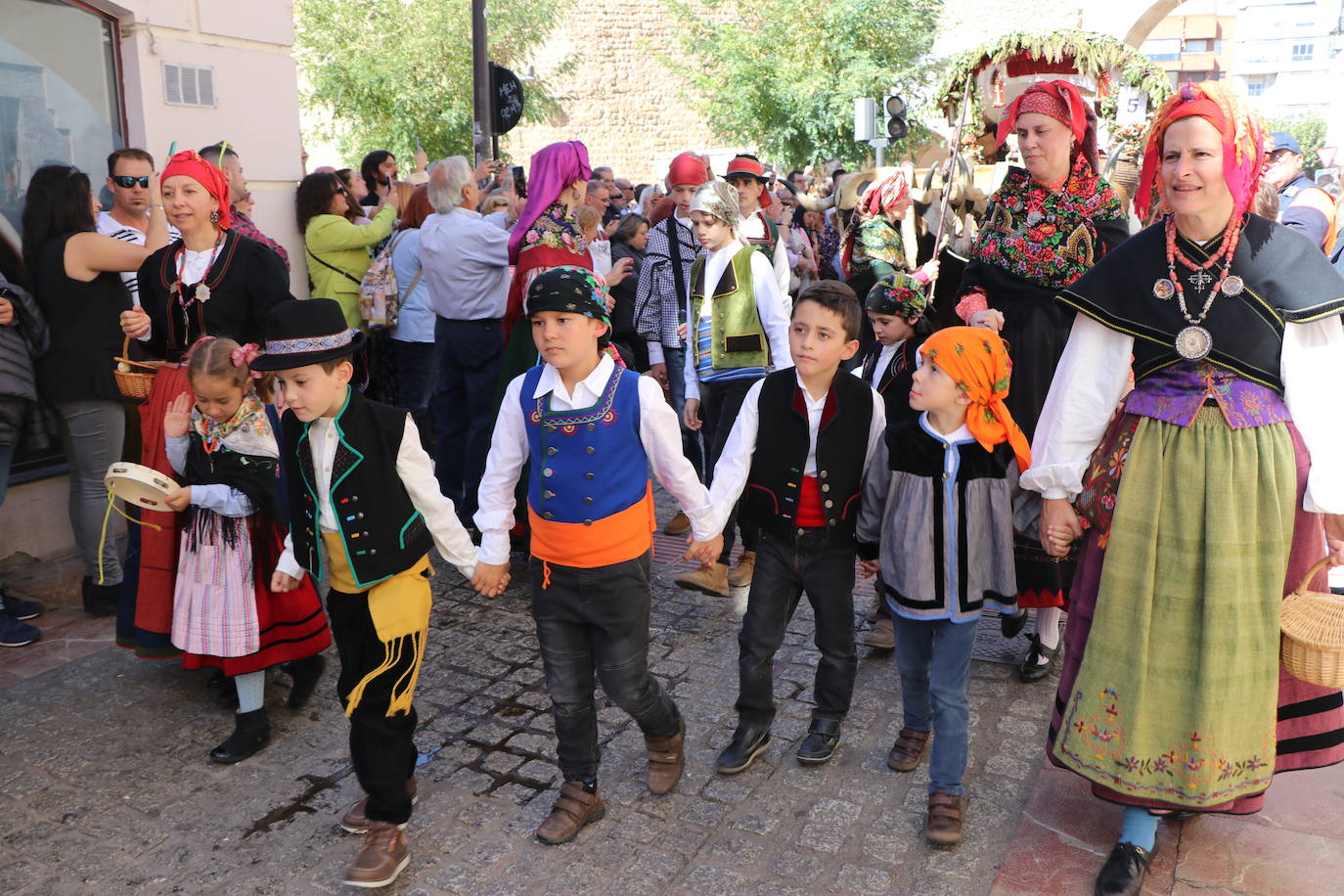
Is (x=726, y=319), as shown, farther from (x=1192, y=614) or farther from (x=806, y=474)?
(x=1192, y=614)

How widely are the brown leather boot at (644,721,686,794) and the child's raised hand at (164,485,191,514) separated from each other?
1.84 metres

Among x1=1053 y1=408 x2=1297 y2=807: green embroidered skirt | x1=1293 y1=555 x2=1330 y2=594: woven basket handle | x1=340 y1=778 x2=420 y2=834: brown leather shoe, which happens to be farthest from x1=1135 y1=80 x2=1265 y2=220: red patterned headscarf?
x1=340 y1=778 x2=420 y2=834: brown leather shoe

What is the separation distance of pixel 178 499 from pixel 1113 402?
3.12 metres

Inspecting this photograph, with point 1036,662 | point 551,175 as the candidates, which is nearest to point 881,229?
point 551,175

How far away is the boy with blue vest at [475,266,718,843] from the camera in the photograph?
3.34m

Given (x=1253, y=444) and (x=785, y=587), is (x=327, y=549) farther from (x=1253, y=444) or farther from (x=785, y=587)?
(x=1253, y=444)

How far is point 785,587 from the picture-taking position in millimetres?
3791

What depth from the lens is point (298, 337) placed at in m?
3.14

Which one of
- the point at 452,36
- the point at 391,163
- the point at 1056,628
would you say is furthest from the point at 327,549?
the point at 452,36

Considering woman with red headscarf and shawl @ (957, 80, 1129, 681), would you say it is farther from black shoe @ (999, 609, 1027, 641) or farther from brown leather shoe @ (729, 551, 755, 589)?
brown leather shoe @ (729, 551, 755, 589)

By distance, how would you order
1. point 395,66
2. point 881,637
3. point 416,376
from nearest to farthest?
point 881,637 → point 416,376 → point 395,66

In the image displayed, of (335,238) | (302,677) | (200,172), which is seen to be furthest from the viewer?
(335,238)

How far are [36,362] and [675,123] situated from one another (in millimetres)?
28930

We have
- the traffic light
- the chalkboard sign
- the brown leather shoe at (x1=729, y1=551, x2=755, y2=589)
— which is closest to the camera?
the brown leather shoe at (x1=729, y1=551, x2=755, y2=589)
